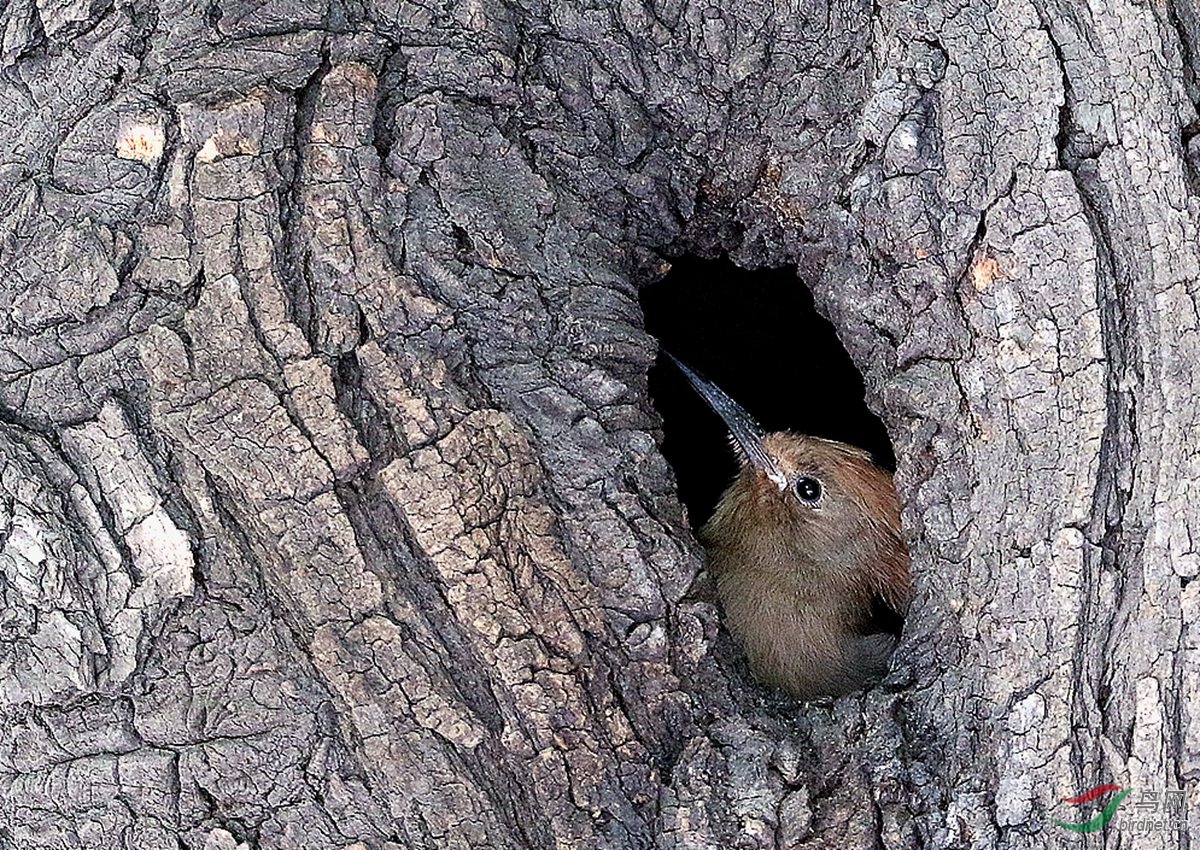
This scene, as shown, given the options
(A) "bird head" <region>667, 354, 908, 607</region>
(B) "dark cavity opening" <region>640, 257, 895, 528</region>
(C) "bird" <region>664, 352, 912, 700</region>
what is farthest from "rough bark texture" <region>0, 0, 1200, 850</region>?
(B) "dark cavity opening" <region>640, 257, 895, 528</region>

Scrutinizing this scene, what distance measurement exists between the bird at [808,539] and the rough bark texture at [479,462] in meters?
1.34

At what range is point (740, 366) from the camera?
464cm

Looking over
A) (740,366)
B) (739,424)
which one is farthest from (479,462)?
(740,366)

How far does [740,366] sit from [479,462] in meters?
2.23

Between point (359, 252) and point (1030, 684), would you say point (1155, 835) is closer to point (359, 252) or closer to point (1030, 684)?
point (1030, 684)

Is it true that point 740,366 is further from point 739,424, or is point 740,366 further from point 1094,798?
point 1094,798

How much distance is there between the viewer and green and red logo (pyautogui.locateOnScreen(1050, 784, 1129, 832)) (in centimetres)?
247

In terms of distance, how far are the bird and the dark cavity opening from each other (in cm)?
23

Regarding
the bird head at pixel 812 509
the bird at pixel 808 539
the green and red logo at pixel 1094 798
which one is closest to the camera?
the green and red logo at pixel 1094 798

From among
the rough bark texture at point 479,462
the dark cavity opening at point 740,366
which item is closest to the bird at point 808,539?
the dark cavity opening at point 740,366

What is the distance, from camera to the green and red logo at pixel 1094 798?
2469mm

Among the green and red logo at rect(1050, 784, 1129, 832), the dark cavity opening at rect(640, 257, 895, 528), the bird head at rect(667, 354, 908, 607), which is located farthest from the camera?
the dark cavity opening at rect(640, 257, 895, 528)

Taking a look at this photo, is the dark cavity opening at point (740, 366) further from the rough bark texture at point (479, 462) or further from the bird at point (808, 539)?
the rough bark texture at point (479, 462)

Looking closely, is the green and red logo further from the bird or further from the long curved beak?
the long curved beak
